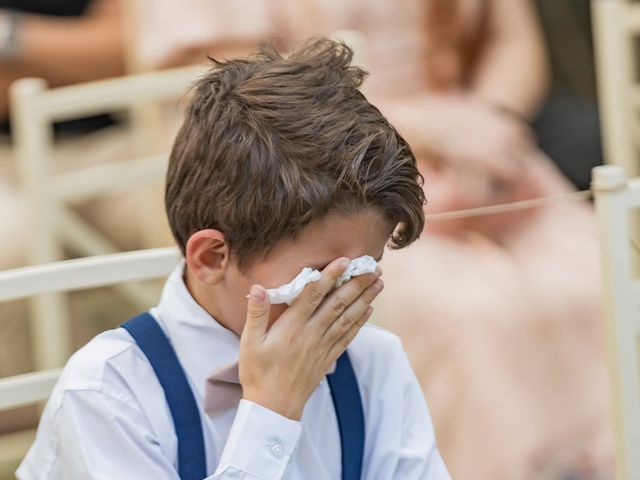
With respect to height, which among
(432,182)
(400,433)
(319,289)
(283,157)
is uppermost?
(283,157)

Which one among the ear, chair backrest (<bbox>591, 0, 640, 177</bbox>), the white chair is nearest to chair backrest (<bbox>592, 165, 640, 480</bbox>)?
the ear

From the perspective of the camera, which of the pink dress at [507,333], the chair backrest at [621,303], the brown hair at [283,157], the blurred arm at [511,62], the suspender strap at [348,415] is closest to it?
the brown hair at [283,157]

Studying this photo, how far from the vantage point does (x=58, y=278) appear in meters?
1.22

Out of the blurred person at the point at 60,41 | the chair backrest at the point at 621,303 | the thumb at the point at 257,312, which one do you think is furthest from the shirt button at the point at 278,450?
the blurred person at the point at 60,41

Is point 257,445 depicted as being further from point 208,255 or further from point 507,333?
point 507,333

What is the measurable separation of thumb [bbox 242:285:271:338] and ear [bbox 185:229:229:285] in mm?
51

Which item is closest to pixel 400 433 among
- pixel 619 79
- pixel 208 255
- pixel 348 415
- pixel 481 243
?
pixel 348 415

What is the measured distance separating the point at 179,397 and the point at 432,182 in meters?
1.18

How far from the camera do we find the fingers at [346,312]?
109 centimetres

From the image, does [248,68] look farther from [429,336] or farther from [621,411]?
[429,336]

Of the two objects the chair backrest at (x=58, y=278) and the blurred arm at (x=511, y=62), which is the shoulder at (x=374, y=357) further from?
the blurred arm at (x=511, y=62)

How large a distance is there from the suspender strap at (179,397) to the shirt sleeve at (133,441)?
0.07 feet

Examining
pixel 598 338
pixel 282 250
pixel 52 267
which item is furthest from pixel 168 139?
pixel 282 250

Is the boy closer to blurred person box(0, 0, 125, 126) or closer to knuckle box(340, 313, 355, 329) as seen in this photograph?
knuckle box(340, 313, 355, 329)
